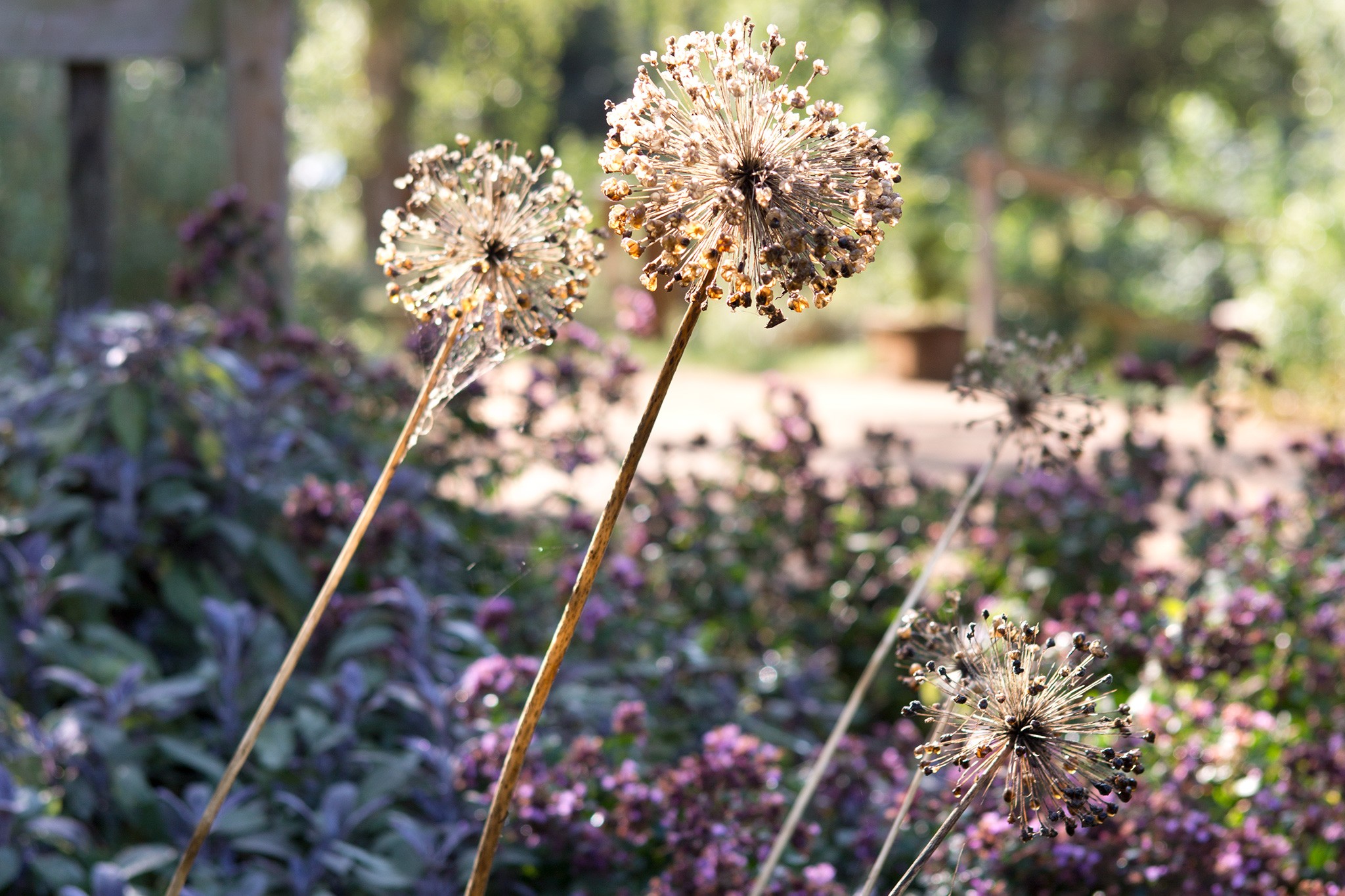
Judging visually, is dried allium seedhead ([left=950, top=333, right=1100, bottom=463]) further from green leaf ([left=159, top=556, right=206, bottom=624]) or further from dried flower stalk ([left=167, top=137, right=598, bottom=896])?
green leaf ([left=159, top=556, right=206, bottom=624])

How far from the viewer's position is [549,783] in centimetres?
176

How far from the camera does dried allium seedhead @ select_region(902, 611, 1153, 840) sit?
35.4 inches

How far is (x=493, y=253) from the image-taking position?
98cm

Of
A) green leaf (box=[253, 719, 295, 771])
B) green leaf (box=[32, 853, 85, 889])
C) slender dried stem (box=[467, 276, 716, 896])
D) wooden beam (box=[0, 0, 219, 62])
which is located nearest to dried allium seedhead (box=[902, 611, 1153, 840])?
slender dried stem (box=[467, 276, 716, 896])

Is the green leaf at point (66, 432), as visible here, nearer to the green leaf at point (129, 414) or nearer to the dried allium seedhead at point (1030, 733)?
the green leaf at point (129, 414)

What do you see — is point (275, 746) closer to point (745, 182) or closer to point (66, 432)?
point (66, 432)

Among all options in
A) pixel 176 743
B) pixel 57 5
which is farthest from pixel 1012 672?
pixel 57 5

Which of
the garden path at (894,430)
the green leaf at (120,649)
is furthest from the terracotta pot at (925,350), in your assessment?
the green leaf at (120,649)

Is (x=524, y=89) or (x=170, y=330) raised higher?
(x=524, y=89)

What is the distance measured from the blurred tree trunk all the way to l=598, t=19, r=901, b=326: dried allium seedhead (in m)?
13.7

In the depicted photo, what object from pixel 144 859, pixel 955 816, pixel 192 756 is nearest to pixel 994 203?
pixel 192 756

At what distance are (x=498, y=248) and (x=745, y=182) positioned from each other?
0.81 feet

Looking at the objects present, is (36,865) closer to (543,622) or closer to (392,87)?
(543,622)

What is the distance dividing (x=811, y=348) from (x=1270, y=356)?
6.81 m
